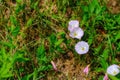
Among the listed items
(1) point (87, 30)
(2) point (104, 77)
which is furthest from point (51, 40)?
(2) point (104, 77)

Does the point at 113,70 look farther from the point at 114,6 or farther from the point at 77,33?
the point at 114,6

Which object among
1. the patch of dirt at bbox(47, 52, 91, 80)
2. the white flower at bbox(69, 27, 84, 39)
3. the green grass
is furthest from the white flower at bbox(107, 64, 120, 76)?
the white flower at bbox(69, 27, 84, 39)

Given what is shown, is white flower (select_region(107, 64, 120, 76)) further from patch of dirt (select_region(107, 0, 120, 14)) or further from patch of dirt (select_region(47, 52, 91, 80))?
patch of dirt (select_region(107, 0, 120, 14))

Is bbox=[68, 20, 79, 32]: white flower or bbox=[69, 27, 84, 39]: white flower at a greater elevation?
bbox=[68, 20, 79, 32]: white flower

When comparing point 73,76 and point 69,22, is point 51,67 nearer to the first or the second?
point 73,76

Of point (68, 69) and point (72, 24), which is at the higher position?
point (72, 24)

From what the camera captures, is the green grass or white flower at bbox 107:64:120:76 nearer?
white flower at bbox 107:64:120:76

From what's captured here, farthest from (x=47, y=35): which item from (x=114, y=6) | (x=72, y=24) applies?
(x=114, y=6)
